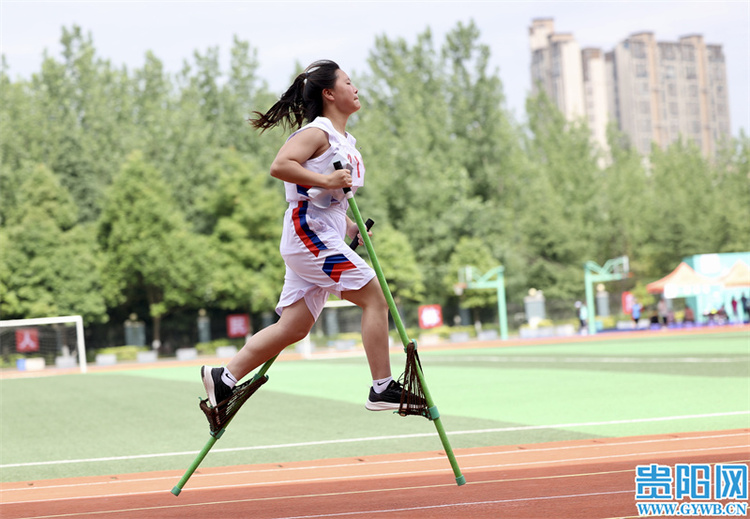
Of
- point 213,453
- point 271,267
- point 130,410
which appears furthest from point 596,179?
point 213,453

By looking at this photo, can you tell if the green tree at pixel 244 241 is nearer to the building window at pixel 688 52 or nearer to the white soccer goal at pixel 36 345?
the white soccer goal at pixel 36 345

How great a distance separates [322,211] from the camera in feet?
15.7

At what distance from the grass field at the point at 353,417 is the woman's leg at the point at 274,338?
10.3ft

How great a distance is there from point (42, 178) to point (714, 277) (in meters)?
33.3

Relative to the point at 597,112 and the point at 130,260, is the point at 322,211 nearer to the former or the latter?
the point at 130,260

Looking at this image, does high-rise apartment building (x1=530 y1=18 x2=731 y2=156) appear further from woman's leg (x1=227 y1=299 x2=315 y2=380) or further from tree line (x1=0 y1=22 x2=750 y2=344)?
woman's leg (x1=227 y1=299 x2=315 y2=380)

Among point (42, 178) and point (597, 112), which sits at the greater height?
point (597, 112)

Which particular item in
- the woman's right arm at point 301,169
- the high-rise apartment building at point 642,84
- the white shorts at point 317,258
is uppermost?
the high-rise apartment building at point 642,84

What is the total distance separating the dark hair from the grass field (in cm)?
368

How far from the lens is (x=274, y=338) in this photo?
4730mm

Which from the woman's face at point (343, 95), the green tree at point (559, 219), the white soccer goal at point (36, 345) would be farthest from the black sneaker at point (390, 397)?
the green tree at point (559, 219)

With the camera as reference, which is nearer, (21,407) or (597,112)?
(21,407)

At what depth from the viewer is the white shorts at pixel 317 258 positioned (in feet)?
15.2

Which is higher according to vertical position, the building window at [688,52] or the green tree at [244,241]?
the building window at [688,52]
